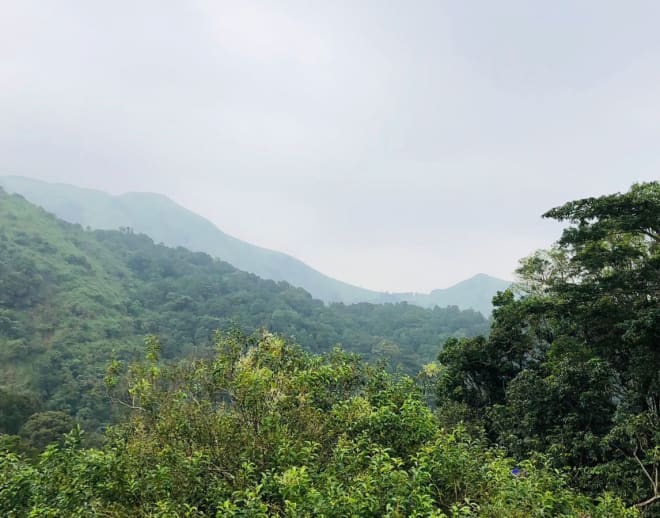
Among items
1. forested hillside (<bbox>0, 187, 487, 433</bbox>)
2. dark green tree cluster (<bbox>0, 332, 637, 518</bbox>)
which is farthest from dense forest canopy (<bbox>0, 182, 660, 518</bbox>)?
forested hillside (<bbox>0, 187, 487, 433</bbox>)

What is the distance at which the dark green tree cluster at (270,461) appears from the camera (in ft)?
12.3

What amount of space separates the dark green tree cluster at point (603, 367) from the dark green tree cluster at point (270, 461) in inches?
254

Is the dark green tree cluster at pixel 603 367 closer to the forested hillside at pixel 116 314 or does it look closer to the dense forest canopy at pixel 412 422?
the dense forest canopy at pixel 412 422

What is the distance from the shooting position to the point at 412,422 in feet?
16.6

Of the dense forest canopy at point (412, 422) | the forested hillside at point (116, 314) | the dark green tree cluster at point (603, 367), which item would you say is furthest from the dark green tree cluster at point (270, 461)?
the forested hillside at point (116, 314)

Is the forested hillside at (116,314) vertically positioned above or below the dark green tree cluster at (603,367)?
below

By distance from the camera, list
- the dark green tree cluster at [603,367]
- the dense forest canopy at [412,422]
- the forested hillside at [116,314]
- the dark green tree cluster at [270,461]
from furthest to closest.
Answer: the forested hillside at [116,314], the dark green tree cluster at [603,367], the dense forest canopy at [412,422], the dark green tree cluster at [270,461]

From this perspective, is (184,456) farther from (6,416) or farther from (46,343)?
(46,343)

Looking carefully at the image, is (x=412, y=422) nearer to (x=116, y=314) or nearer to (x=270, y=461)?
(x=270, y=461)

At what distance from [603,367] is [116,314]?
2433 inches

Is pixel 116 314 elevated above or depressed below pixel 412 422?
below

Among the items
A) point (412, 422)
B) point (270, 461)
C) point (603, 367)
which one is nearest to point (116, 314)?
point (603, 367)

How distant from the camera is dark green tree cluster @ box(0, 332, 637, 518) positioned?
12.3ft

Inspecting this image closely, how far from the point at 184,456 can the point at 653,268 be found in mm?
11737
